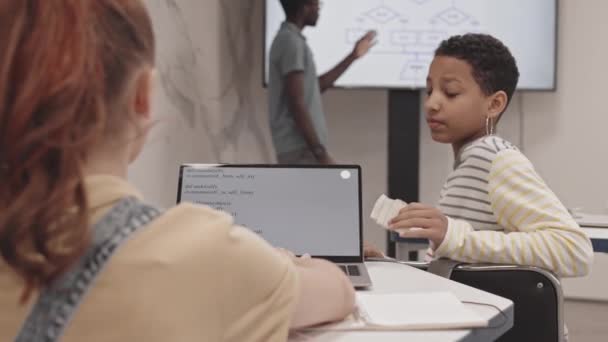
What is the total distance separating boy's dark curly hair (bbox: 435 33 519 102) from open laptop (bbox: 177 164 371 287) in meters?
0.47

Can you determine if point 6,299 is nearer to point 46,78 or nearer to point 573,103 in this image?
point 46,78

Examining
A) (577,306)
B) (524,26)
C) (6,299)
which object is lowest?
(577,306)

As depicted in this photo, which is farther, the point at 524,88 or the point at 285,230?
the point at 524,88

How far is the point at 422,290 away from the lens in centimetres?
129

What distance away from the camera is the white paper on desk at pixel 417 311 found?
40.8 inches

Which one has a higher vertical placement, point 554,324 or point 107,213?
point 107,213

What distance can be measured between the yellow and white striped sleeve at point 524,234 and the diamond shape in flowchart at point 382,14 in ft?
6.53

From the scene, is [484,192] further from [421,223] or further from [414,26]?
[414,26]

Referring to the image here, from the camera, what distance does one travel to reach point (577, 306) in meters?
3.49

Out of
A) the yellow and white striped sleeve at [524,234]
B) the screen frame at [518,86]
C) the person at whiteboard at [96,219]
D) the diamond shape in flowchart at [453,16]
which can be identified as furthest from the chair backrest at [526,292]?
the diamond shape in flowchart at [453,16]

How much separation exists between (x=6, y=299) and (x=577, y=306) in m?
3.31

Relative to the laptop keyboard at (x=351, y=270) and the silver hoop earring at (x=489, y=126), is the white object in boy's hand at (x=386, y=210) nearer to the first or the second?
the laptop keyboard at (x=351, y=270)

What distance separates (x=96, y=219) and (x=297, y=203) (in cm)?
88

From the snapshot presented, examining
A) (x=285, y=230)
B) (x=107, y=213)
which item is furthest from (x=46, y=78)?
(x=285, y=230)
